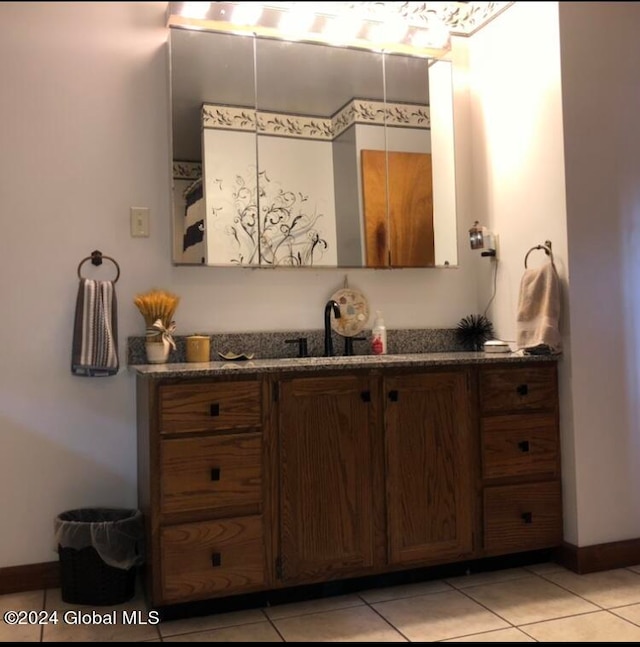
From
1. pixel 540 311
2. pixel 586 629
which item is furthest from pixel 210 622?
pixel 540 311

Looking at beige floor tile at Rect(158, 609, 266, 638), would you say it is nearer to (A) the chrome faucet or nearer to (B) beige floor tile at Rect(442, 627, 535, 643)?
(B) beige floor tile at Rect(442, 627, 535, 643)

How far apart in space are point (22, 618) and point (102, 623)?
0.83 feet

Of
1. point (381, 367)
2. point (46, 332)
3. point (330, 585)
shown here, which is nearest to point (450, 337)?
point (381, 367)

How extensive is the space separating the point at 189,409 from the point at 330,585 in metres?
0.74

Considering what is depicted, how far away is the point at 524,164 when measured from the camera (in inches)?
104

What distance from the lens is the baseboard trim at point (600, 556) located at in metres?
2.40

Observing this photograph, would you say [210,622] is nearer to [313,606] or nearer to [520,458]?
[313,606]

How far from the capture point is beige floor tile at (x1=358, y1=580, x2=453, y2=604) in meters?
2.21

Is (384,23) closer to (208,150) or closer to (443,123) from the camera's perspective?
(443,123)

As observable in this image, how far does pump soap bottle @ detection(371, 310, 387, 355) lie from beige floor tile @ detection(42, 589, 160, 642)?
3.94ft

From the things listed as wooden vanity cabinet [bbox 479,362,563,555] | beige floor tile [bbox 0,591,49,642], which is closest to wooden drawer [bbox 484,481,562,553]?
wooden vanity cabinet [bbox 479,362,563,555]

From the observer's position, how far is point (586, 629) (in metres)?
1.95

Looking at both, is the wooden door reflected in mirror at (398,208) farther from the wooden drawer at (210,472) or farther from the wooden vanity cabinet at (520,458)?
the wooden drawer at (210,472)

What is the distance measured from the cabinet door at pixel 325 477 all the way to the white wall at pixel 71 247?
1.86 ft
